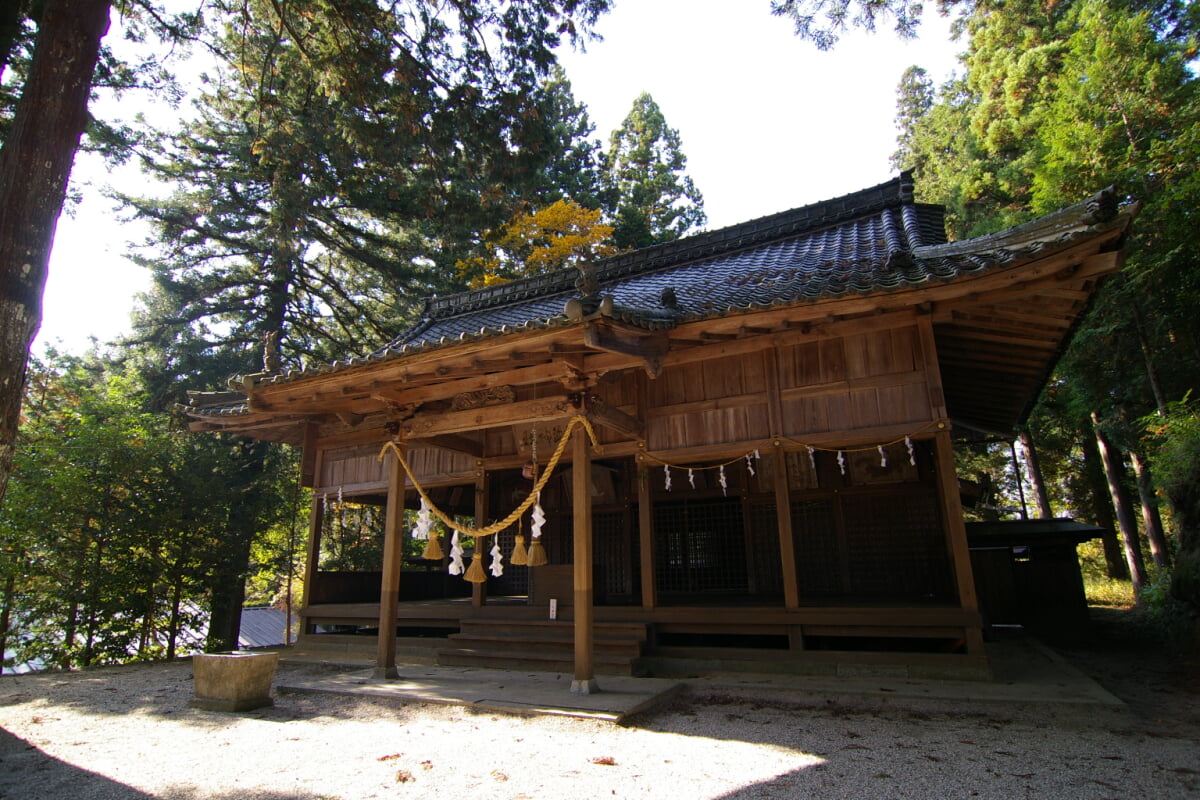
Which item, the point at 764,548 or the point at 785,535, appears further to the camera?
the point at 764,548

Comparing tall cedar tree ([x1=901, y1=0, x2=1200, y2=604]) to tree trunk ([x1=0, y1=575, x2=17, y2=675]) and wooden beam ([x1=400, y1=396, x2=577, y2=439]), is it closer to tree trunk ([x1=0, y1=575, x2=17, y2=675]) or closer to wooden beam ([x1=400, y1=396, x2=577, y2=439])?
wooden beam ([x1=400, y1=396, x2=577, y2=439])

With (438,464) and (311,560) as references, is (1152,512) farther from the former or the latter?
(311,560)

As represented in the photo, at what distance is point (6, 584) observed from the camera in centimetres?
1070

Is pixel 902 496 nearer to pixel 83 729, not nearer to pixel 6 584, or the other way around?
pixel 83 729

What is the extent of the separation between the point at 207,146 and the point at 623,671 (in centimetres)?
1595

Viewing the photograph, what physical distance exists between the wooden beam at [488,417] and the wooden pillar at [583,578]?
0.39 metres

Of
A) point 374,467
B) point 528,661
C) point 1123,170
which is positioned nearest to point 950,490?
point 528,661

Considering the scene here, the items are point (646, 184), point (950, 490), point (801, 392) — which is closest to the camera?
point (950, 490)

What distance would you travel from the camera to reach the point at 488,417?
23.4 ft

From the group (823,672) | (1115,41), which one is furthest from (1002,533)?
(1115,41)

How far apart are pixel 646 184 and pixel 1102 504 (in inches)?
842

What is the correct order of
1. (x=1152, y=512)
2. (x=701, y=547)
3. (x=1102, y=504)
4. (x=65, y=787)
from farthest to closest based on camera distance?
(x=1102, y=504)
(x=1152, y=512)
(x=701, y=547)
(x=65, y=787)

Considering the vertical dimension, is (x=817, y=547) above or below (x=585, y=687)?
above

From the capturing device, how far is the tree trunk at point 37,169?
14.6 feet
